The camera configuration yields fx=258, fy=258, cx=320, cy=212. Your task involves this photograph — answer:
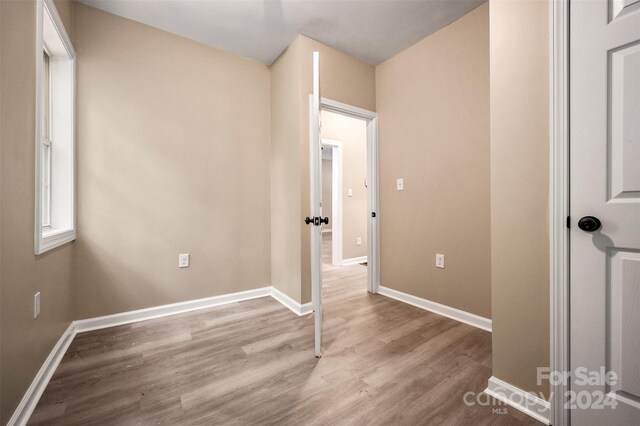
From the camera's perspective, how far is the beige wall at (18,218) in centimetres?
106

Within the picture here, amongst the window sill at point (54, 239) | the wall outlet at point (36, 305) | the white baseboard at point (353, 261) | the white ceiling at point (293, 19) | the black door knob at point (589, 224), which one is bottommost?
the white baseboard at point (353, 261)

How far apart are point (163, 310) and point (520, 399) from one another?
103 inches

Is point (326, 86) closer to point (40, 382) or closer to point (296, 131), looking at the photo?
point (296, 131)

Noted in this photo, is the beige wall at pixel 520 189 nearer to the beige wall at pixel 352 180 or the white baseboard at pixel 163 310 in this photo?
the white baseboard at pixel 163 310

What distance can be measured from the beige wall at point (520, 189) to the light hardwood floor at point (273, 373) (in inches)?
13.8

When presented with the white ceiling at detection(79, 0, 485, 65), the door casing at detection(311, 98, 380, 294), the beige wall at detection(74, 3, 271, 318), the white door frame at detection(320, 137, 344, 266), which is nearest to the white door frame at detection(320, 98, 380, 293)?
the door casing at detection(311, 98, 380, 294)

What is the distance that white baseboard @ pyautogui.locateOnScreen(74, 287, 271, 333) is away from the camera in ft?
6.75

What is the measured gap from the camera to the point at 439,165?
7.75 ft

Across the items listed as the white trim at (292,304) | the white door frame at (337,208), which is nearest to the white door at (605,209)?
the white trim at (292,304)

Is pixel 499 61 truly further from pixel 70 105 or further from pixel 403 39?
pixel 70 105

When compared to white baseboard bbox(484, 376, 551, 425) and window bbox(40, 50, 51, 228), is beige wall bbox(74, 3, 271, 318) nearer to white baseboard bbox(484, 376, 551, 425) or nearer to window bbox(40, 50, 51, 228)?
window bbox(40, 50, 51, 228)

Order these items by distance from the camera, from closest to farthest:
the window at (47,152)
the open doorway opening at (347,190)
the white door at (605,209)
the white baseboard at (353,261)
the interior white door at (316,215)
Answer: the white door at (605,209), the interior white door at (316,215), the window at (47,152), the open doorway opening at (347,190), the white baseboard at (353,261)

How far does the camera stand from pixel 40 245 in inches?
53.7

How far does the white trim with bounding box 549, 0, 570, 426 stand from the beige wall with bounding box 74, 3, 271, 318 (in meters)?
2.39
